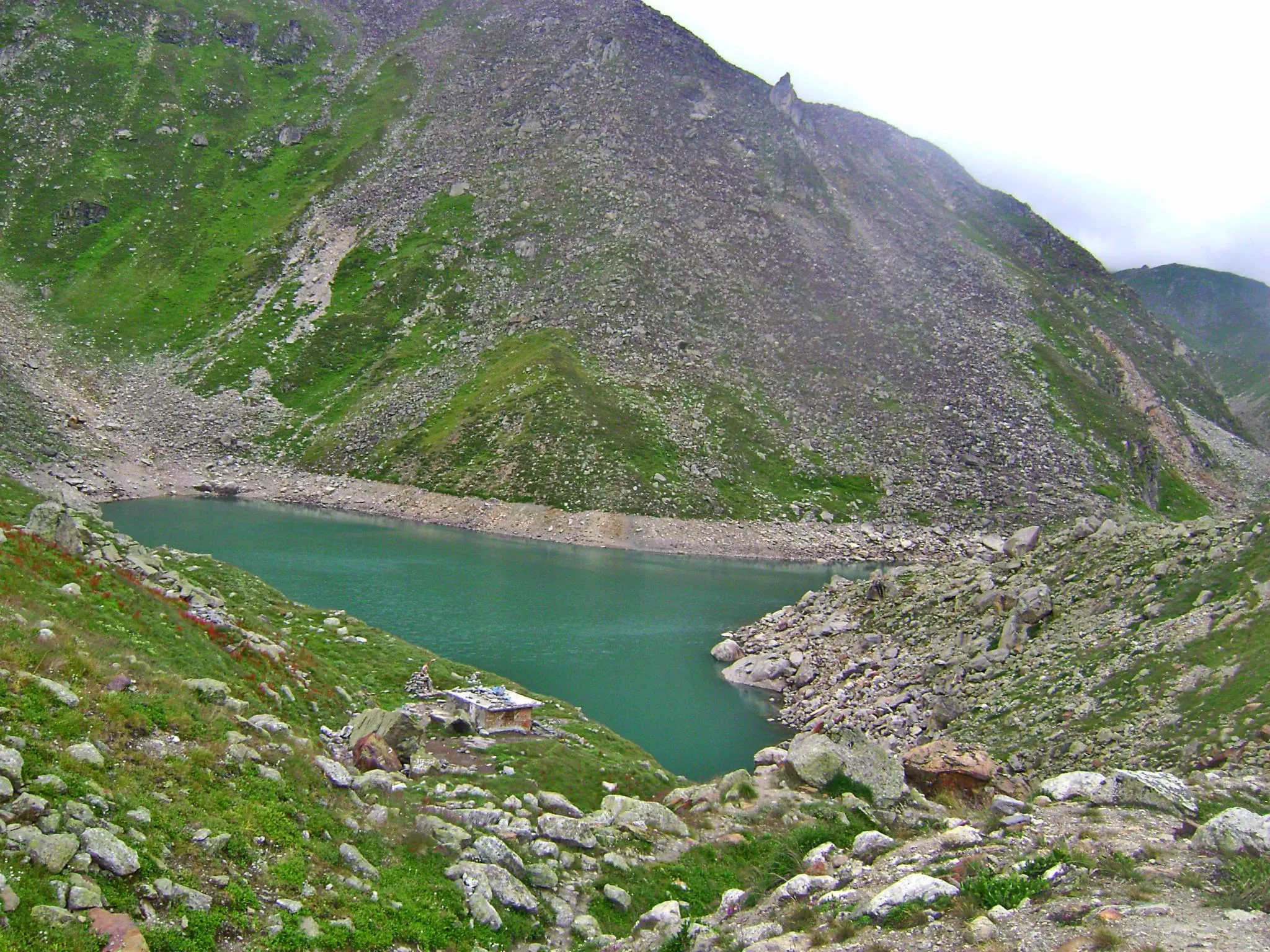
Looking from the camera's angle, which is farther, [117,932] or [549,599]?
[549,599]

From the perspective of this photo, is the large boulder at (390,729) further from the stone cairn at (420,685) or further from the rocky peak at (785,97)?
the rocky peak at (785,97)

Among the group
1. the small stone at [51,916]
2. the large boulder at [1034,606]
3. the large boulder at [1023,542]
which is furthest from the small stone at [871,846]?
the large boulder at [1023,542]

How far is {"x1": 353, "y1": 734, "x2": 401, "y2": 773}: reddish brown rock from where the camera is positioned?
2205 cm

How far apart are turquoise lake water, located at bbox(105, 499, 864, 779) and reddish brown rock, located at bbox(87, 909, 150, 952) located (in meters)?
30.7

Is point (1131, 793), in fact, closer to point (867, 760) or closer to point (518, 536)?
point (867, 760)

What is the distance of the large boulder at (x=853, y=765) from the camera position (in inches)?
941

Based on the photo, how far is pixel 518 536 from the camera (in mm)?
98938

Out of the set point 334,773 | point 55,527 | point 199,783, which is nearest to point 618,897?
point 334,773

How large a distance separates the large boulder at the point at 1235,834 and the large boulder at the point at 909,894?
4.63m

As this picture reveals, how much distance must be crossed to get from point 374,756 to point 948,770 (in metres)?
18.3

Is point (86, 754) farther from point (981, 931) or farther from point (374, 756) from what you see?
point (981, 931)

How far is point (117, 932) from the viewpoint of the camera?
32.2 ft

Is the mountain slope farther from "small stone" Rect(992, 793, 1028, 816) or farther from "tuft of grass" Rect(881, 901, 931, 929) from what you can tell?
"tuft of grass" Rect(881, 901, 931, 929)

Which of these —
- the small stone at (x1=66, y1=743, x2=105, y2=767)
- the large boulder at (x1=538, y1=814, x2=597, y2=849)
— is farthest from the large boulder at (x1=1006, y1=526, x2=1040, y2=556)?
the small stone at (x1=66, y1=743, x2=105, y2=767)
